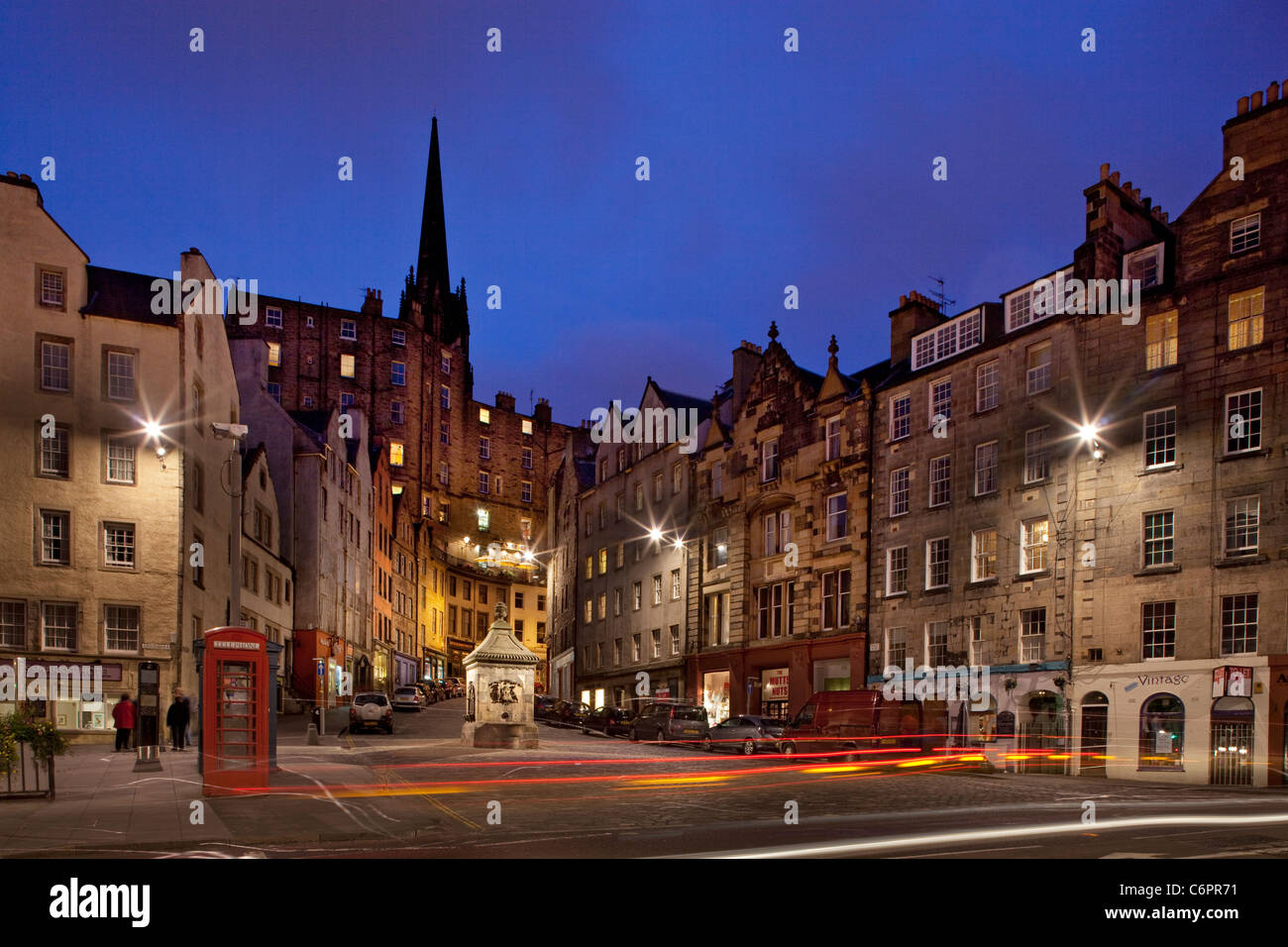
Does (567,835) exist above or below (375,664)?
above

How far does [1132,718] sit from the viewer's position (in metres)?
32.1

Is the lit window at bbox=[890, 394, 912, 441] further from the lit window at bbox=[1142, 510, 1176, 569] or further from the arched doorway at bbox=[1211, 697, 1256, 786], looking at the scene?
the arched doorway at bbox=[1211, 697, 1256, 786]

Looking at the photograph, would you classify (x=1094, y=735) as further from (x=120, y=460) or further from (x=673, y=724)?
(x=120, y=460)

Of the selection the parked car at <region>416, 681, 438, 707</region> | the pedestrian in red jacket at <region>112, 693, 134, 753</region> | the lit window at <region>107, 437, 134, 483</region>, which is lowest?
the parked car at <region>416, 681, 438, 707</region>

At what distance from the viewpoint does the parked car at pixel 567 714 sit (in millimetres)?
51312

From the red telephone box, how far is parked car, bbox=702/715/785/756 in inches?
841

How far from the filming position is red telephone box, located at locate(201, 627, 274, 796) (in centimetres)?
1811

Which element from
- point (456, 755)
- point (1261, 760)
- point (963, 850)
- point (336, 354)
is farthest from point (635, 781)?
point (336, 354)

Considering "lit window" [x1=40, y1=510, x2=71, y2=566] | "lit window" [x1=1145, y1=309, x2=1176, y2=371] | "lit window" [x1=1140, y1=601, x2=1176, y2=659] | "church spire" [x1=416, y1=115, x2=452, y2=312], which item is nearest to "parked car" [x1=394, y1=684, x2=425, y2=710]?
"lit window" [x1=40, y1=510, x2=71, y2=566]

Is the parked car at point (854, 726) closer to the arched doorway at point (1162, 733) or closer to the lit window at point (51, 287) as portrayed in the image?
the arched doorway at point (1162, 733)

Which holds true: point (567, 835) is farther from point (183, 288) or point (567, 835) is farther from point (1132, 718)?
point (183, 288)

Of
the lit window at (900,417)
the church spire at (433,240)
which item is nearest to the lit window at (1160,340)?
the lit window at (900,417)

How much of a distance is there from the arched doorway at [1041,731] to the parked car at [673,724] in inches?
446
